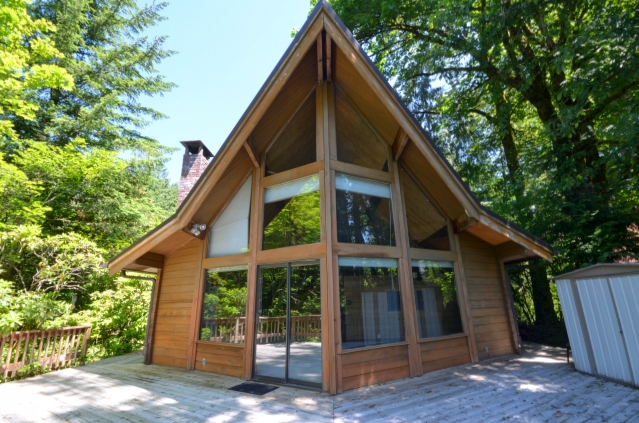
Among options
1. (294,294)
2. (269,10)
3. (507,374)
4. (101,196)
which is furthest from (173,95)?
(507,374)

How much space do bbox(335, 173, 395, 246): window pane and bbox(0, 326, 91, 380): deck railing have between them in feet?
21.9

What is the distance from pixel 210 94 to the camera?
10.4 meters

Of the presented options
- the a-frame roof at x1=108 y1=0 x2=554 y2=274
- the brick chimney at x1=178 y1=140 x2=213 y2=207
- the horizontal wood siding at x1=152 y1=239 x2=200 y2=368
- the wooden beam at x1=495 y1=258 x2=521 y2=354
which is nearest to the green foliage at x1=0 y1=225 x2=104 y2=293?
the horizontal wood siding at x1=152 y1=239 x2=200 y2=368

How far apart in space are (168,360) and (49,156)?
866cm

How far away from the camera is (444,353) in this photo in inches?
205

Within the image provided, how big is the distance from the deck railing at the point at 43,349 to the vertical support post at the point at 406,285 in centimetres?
738

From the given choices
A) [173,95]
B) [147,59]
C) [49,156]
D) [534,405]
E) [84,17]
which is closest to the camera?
[534,405]

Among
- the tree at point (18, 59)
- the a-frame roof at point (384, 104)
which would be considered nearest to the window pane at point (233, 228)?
the a-frame roof at point (384, 104)

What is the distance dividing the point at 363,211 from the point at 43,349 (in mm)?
7634

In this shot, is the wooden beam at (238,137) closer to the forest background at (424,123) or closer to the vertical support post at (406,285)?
the vertical support post at (406,285)

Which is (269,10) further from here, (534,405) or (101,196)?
(534,405)

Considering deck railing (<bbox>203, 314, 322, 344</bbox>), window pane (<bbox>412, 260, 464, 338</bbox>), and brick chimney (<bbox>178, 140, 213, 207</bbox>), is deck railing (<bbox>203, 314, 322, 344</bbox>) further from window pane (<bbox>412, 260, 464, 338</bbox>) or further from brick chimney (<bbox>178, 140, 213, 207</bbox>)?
brick chimney (<bbox>178, 140, 213, 207</bbox>)

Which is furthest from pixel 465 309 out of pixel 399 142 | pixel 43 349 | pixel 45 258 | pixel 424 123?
pixel 45 258

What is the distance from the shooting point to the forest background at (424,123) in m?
6.79
